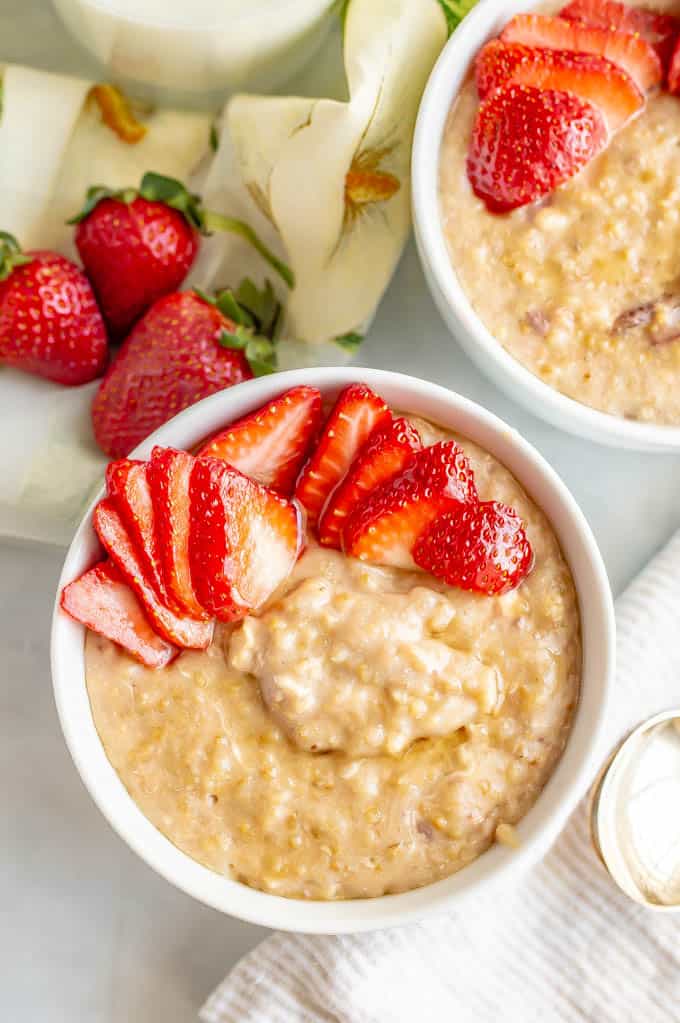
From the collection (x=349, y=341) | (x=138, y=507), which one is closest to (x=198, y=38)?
(x=349, y=341)

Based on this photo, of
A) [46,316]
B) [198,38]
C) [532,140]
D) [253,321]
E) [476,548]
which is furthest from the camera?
[253,321]

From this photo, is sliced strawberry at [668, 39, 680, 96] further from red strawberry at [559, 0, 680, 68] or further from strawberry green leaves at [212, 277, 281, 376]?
strawberry green leaves at [212, 277, 281, 376]

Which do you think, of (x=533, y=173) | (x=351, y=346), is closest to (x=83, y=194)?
(x=351, y=346)

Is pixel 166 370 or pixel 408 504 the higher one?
pixel 408 504

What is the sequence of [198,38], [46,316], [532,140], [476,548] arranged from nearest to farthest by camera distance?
[476,548], [532,140], [198,38], [46,316]

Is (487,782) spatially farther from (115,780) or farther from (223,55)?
(223,55)

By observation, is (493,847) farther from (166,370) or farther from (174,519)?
(166,370)

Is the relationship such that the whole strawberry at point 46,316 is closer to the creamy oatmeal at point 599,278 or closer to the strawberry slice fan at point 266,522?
the strawberry slice fan at point 266,522

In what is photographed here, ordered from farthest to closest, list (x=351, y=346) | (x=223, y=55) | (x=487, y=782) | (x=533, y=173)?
(x=351, y=346) → (x=223, y=55) → (x=533, y=173) → (x=487, y=782)
